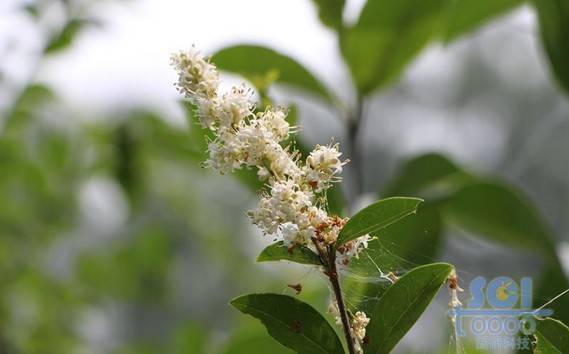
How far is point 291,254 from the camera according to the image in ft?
2.22

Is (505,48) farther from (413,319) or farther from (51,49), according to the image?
(413,319)

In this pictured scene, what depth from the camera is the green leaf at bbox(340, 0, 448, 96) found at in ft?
4.49

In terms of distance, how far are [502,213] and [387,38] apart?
14.1 inches

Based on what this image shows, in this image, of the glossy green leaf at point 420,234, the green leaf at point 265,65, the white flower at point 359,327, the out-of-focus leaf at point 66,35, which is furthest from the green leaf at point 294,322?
the out-of-focus leaf at point 66,35

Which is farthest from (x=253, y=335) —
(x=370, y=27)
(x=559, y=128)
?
(x=559, y=128)

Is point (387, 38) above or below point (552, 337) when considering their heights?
above

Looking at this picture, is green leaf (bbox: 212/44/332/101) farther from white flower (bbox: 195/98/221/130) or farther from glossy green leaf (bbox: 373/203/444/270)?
white flower (bbox: 195/98/221/130)

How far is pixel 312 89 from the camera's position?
4.70 feet

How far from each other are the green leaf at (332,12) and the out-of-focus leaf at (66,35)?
689mm

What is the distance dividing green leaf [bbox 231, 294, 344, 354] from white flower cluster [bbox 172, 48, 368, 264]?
0.20 ft

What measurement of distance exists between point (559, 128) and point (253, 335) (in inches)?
500

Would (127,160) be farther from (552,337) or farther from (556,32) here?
(552,337)

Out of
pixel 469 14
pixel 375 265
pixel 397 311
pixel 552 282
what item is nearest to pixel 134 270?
pixel 469 14
